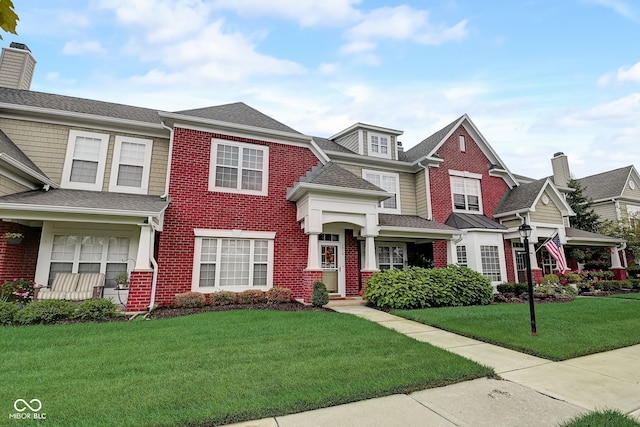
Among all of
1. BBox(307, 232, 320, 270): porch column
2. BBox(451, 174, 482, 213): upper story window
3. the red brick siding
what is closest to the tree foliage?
the red brick siding

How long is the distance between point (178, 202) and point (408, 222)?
930 centimetres

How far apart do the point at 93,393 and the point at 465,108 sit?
1950cm

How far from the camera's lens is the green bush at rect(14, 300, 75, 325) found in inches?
277

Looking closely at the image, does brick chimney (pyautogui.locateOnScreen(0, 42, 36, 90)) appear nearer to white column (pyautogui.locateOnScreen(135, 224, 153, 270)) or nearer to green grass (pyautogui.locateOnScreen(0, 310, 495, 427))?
white column (pyautogui.locateOnScreen(135, 224, 153, 270))

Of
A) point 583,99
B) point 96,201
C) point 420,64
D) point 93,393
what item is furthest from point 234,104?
point 583,99

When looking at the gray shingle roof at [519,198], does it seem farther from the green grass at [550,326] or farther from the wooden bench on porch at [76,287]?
the wooden bench on porch at [76,287]

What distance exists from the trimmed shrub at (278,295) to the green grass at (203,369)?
3.22m

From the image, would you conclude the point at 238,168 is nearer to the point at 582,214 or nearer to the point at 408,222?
the point at 408,222

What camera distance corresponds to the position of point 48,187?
980 cm

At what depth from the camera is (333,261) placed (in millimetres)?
12938

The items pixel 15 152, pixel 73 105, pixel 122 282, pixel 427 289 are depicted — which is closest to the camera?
pixel 15 152

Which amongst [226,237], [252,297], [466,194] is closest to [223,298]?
[252,297]

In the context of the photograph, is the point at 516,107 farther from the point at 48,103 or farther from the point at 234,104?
the point at 48,103

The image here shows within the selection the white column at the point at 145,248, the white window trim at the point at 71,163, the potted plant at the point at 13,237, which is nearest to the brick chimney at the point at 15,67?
the white window trim at the point at 71,163
